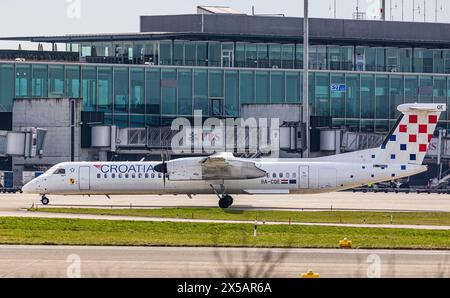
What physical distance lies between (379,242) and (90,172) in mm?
28593

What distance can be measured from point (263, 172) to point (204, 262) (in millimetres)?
32271

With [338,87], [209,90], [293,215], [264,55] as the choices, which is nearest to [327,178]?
[293,215]

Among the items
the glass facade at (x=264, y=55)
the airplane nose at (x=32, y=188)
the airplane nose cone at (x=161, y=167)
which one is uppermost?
the glass facade at (x=264, y=55)

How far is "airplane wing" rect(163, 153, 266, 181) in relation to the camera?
6519 centimetres

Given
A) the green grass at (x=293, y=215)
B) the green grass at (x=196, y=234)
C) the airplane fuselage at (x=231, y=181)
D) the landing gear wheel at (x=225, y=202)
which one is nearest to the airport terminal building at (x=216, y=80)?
the airplane fuselage at (x=231, y=181)

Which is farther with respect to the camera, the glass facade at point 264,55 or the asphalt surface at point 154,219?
the glass facade at point 264,55

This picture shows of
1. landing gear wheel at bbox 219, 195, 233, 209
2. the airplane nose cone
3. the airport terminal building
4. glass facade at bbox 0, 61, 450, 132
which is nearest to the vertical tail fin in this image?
landing gear wheel at bbox 219, 195, 233, 209

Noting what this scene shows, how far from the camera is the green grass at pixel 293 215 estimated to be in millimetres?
55938

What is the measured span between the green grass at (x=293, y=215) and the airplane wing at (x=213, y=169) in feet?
10.4

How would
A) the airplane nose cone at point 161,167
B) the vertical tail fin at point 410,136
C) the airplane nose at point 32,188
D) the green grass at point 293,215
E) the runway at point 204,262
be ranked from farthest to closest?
the airplane nose at point 32,188
the vertical tail fin at point 410,136
the airplane nose cone at point 161,167
the green grass at point 293,215
the runway at point 204,262

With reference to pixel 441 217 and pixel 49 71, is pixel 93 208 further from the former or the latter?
pixel 49 71

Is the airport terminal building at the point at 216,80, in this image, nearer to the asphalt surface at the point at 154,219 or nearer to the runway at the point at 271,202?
the runway at the point at 271,202

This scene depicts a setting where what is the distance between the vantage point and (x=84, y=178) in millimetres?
66625
